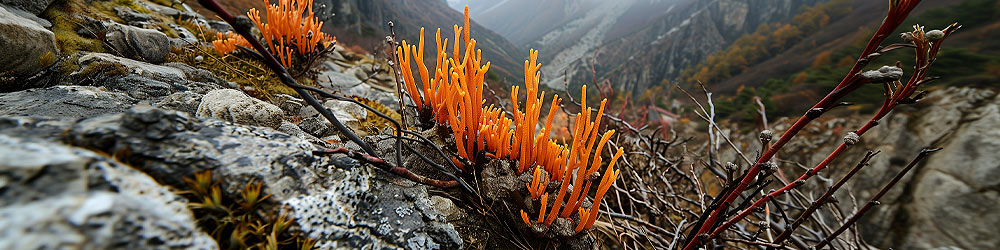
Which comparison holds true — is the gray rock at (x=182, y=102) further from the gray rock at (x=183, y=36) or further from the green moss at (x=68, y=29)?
the gray rock at (x=183, y=36)

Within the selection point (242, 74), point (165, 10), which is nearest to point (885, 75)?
point (242, 74)

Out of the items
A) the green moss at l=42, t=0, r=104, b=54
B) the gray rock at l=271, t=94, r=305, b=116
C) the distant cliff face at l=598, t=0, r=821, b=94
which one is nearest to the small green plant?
the gray rock at l=271, t=94, r=305, b=116

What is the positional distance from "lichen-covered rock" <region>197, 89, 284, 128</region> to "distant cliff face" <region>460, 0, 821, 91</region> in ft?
42.0

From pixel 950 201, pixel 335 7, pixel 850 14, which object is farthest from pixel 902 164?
pixel 850 14

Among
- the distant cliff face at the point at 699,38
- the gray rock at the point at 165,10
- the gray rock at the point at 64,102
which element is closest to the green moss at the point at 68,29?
the gray rock at the point at 64,102

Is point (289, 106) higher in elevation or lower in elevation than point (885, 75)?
lower

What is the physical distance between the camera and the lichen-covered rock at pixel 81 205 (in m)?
0.38

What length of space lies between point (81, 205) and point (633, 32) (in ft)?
230

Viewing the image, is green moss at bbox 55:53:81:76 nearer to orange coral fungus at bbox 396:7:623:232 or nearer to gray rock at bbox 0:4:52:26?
gray rock at bbox 0:4:52:26

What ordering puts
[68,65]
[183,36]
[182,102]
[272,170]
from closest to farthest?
[272,170] → [182,102] → [68,65] → [183,36]

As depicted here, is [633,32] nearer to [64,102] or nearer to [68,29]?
[68,29]

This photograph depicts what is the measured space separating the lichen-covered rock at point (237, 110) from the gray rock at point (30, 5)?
1.90m

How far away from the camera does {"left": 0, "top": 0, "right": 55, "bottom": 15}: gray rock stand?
193cm

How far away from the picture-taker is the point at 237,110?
1.27 m
